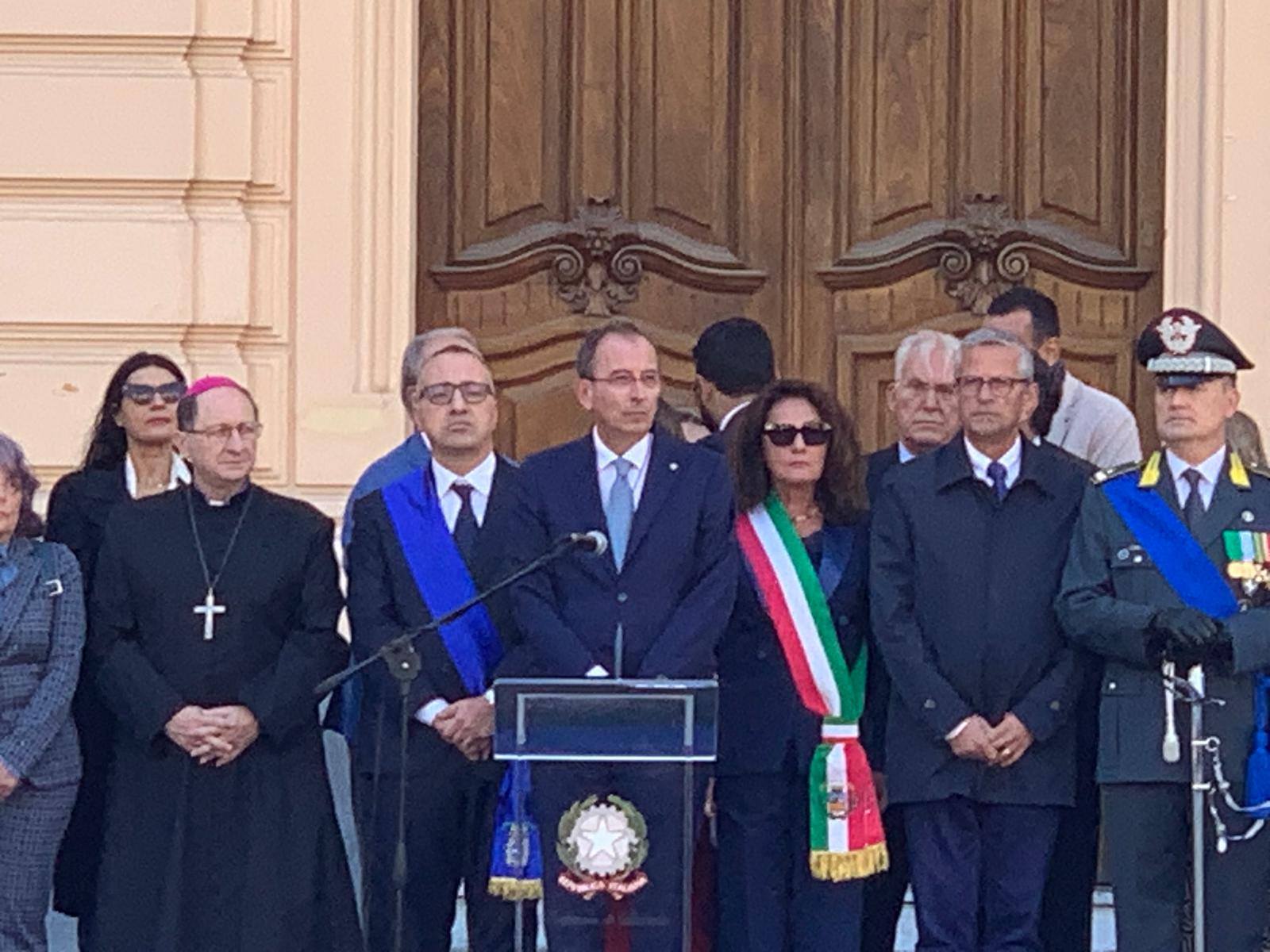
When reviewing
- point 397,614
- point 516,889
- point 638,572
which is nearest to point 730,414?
point 638,572

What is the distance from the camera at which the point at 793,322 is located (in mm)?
10266

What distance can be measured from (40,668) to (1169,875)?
2891mm

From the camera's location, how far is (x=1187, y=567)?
7.65m

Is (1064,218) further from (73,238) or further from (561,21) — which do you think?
(73,238)

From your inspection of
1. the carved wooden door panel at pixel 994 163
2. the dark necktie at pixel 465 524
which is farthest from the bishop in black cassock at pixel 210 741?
the carved wooden door panel at pixel 994 163

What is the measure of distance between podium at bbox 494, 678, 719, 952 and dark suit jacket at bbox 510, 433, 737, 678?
0.21m

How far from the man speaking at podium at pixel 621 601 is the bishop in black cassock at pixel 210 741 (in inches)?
26.4

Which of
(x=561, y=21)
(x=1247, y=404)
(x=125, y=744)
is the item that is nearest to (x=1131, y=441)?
(x=1247, y=404)

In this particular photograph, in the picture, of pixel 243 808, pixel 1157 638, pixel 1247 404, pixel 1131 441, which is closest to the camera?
pixel 1157 638

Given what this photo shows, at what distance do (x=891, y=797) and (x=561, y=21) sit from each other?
342cm

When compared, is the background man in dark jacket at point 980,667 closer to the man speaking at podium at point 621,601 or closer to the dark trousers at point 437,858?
the man speaking at podium at point 621,601

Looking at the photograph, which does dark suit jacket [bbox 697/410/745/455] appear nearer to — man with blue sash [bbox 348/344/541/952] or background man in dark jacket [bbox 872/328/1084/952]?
background man in dark jacket [bbox 872/328/1084/952]

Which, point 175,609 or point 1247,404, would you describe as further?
point 1247,404

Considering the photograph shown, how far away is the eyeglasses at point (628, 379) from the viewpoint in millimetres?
7789
